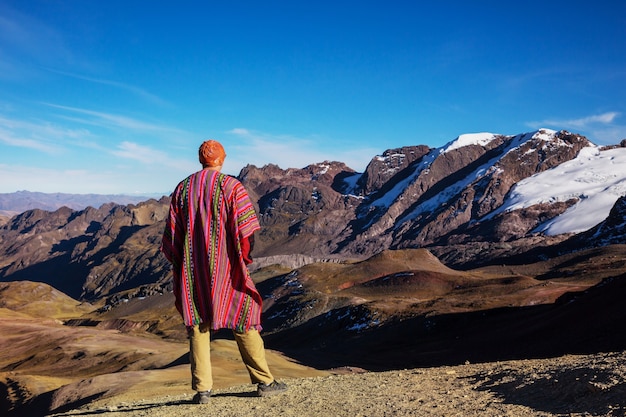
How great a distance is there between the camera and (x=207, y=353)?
733 centimetres

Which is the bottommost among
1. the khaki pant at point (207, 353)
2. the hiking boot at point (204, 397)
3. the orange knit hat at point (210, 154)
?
the hiking boot at point (204, 397)

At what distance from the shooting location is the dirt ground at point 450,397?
5.75 metres

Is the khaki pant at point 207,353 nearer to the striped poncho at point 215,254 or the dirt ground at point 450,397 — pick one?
the striped poncho at point 215,254

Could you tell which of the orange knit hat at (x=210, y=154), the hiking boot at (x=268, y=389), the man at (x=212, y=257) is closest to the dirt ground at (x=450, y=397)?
the hiking boot at (x=268, y=389)

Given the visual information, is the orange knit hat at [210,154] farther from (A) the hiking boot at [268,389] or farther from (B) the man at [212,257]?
(A) the hiking boot at [268,389]

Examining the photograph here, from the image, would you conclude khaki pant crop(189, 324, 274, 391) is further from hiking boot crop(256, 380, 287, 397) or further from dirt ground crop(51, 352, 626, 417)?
dirt ground crop(51, 352, 626, 417)

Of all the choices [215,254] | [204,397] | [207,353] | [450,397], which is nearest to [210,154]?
[215,254]

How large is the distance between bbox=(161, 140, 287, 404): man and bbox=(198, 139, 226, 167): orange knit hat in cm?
17

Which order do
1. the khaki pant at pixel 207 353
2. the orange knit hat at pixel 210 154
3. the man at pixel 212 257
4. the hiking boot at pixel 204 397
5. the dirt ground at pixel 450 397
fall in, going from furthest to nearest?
the hiking boot at pixel 204 397, the orange knit hat at pixel 210 154, the khaki pant at pixel 207 353, the man at pixel 212 257, the dirt ground at pixel 450 397

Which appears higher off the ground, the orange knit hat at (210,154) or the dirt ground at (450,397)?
the orange knit hat at (210,154)

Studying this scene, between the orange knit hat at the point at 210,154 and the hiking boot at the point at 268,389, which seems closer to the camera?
the orange knit hat at the point at 210,154

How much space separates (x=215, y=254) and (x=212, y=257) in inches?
2.1

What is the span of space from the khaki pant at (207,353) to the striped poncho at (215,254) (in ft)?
0.54

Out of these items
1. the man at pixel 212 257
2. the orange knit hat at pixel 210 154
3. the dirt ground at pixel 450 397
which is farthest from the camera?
the orange knit hat at pixel 210 154
